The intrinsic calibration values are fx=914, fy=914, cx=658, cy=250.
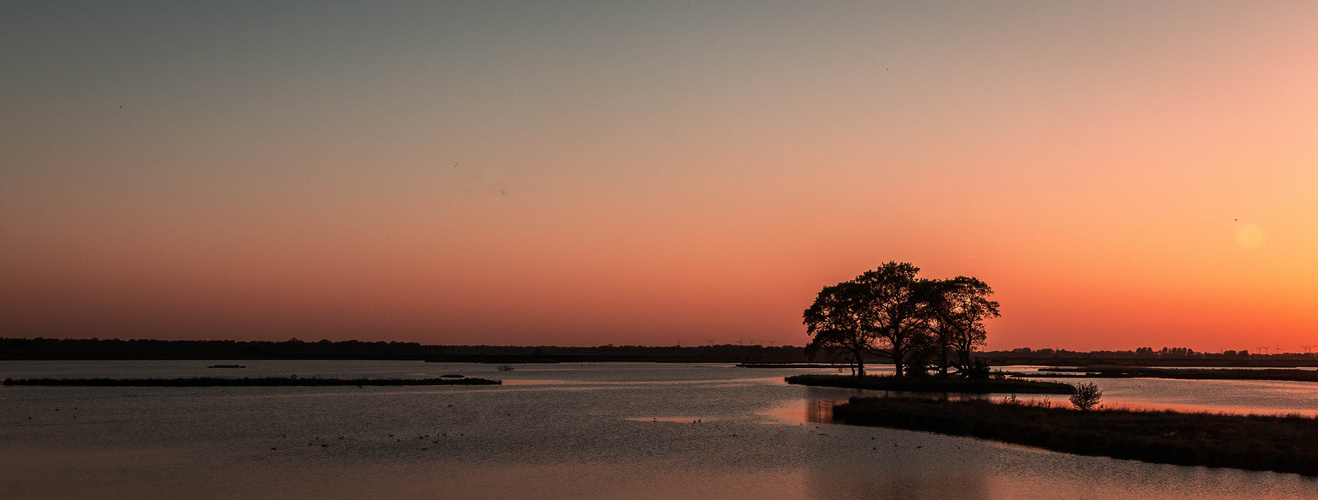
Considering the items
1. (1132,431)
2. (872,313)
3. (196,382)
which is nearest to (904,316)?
(872,313)

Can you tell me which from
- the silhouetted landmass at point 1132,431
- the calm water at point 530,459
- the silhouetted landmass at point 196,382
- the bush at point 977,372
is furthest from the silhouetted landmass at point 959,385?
the silhouetted landmass at point 196,382

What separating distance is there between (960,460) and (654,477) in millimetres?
12252

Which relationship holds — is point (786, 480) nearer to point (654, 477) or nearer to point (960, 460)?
point (654, 477)

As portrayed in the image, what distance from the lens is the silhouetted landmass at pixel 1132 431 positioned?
32.2 m

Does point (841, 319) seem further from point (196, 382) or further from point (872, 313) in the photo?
point (196, 382)

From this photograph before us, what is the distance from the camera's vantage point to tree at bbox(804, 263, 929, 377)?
93.1 meters

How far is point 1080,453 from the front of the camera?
119ft

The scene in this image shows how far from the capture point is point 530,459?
35.7 metres

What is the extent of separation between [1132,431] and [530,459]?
81.5 feet

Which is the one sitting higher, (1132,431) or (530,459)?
(1132,431)

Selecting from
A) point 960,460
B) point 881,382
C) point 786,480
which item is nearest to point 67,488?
point 786,480

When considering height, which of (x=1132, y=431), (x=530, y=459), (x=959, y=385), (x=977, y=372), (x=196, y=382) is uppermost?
(x=977, y=372)

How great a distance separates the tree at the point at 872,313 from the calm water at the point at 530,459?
3297 centimetres

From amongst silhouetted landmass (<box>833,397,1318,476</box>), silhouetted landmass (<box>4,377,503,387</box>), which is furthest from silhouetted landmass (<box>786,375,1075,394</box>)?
silhouetted landmass (<box>4,377,503,387</box>)
